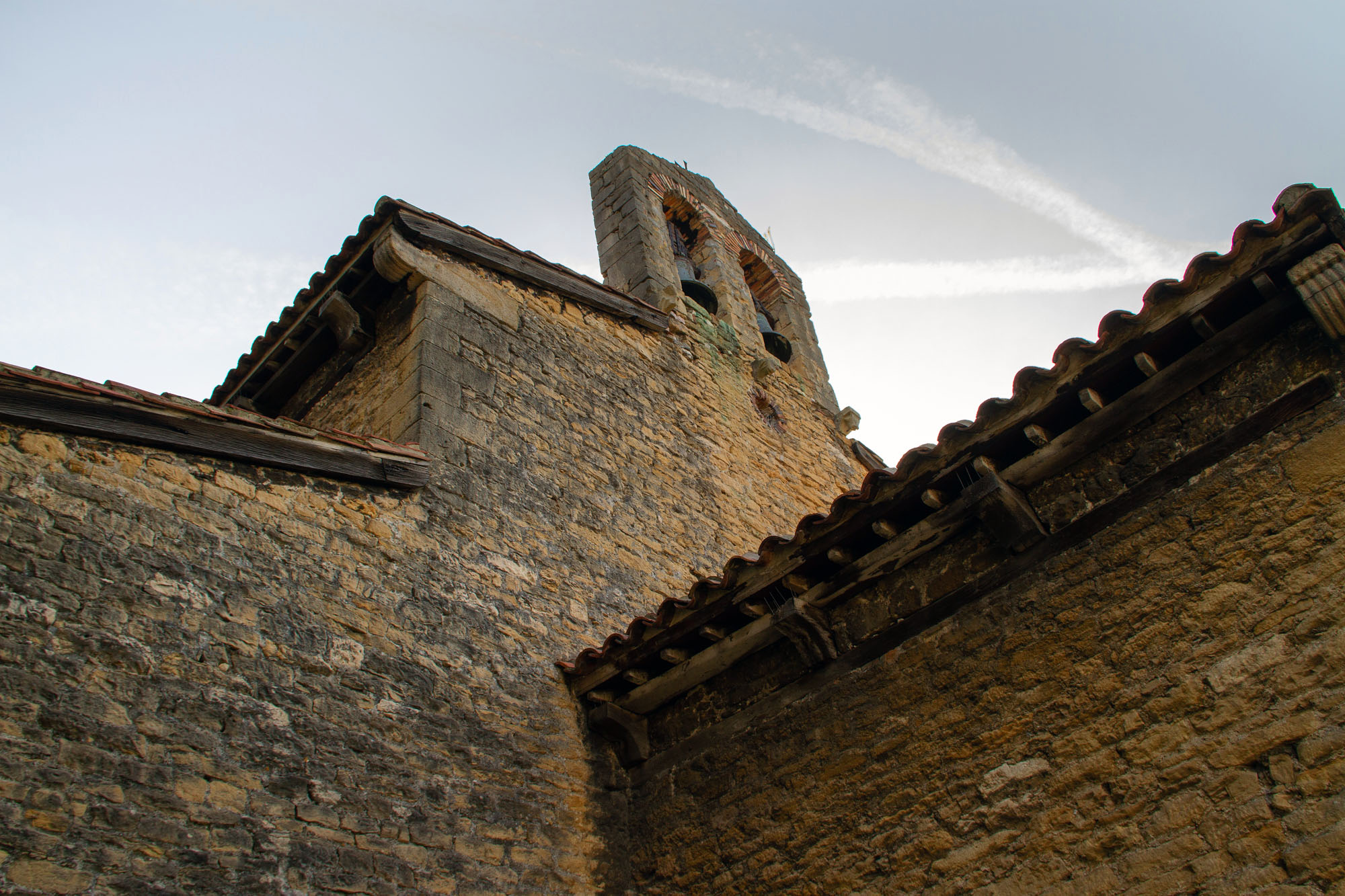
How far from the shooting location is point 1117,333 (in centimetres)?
392

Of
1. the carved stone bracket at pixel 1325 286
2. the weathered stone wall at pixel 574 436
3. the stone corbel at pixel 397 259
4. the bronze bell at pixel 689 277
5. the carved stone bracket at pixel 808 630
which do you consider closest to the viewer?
the carved stone bracket at pixel 1325 286

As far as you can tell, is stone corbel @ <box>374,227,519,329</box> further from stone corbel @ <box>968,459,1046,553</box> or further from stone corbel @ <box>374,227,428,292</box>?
stone corbel @ <box>968,459,1046,553</box>

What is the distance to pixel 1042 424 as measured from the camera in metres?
4.13

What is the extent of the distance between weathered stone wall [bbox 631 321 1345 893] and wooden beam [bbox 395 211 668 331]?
12.1ft

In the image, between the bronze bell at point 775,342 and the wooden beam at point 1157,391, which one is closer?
the wooden beam at point 1157,391

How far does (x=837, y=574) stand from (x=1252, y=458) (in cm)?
176

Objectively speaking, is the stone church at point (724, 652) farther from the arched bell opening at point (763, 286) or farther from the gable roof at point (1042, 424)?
the arched bell opening at point (763, 286)

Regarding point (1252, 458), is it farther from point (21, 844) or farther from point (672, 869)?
point (21, 844)

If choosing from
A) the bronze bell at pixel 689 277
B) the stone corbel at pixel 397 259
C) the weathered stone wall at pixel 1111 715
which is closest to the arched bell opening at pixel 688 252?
the bronze bell at pixel 689 277

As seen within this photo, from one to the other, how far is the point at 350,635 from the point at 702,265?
6.73 m

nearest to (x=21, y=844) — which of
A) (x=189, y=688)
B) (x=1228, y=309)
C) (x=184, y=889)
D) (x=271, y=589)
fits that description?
(x=184, y=889)

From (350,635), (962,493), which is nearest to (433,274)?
(350,635)

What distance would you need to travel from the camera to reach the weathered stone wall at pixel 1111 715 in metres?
3.25

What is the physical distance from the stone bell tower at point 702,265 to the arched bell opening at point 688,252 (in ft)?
0.03
